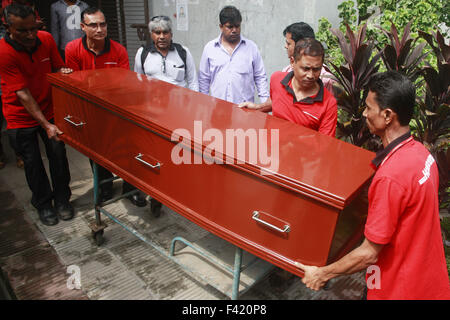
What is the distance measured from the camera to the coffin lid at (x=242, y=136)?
5.27 ft

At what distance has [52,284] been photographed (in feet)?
8.55

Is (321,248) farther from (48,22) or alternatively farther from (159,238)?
(48,22)

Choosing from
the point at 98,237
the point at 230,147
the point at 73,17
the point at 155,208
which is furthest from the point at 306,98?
the point at 73,17

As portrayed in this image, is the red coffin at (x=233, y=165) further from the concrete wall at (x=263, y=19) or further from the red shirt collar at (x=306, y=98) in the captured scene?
the concrete wall at (x=263, y=19)

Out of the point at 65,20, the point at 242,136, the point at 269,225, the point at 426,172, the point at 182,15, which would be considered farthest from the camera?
the point at 182,15

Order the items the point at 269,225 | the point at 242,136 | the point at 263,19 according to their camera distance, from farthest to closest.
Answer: the point at 263,19, the point at 242,136, the point at 269,225

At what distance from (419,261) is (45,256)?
2757mm

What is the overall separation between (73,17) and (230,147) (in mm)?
3961

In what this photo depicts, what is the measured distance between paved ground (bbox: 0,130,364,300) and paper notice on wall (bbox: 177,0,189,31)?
12.6 feet

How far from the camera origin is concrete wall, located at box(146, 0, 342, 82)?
14.5 ft

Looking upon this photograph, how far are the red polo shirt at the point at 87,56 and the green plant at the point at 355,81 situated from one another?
2092mm

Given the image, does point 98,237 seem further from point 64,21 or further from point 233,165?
point 64,21

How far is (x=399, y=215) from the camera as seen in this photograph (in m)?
1.45

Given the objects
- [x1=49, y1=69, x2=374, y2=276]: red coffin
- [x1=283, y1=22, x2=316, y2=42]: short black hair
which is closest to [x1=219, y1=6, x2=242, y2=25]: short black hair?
[x1=283, y1=22, x2=316, y2=42]: short black hair
